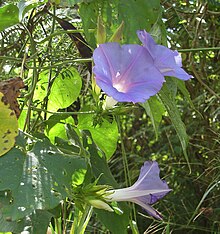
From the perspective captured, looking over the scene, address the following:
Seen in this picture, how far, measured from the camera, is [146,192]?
0.63 m

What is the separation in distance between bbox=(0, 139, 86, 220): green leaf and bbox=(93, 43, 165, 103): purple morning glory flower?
98 mm

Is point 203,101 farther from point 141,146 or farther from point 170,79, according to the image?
point 170,79

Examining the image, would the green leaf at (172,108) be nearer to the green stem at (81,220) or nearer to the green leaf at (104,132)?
the green stem at (81,220)

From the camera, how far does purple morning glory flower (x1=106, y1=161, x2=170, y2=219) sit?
0.63 m

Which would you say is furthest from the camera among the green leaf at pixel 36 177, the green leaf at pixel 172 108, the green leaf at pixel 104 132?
the green leaf at pixel 104 132

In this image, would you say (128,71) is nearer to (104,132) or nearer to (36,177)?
(36,177)

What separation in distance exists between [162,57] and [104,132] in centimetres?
36

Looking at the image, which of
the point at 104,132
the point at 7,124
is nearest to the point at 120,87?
the point at 7,124

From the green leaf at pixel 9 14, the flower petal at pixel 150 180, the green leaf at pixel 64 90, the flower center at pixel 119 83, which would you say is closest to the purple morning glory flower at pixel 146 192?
the flower petal at pixel 150 180

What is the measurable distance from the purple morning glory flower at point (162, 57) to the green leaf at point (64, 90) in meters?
0.41

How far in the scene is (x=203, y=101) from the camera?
172cm

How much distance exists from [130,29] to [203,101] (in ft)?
3.62

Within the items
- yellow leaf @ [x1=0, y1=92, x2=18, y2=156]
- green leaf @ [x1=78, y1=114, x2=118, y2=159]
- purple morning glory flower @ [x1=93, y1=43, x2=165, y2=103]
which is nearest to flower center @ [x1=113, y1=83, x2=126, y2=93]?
purple morning glory flower @ [x1=93, y1=43, x2=165, y2=103]

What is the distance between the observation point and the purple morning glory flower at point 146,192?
24.8 inches
